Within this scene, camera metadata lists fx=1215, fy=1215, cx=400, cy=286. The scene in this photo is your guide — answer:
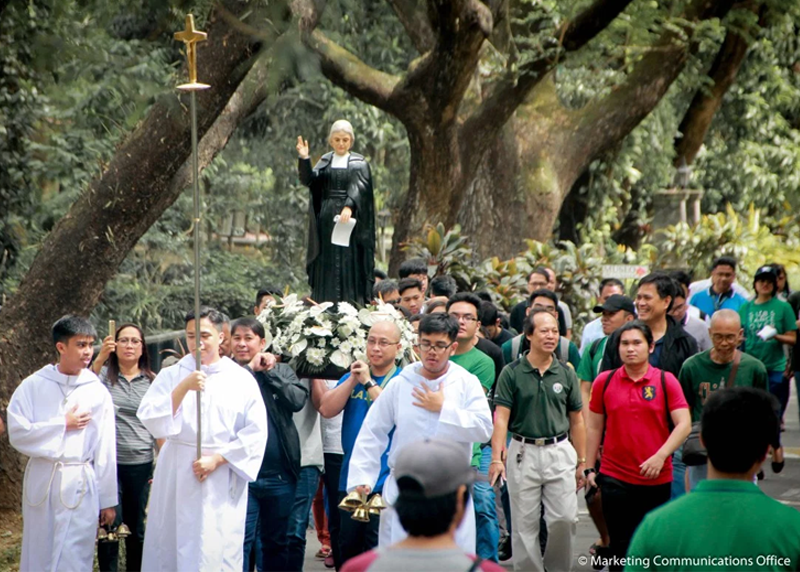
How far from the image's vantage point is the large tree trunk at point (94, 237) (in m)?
9.73

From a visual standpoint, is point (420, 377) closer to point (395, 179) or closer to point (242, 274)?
point (242, 274)

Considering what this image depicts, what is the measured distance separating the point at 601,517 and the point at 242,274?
10330mm

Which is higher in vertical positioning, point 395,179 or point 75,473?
point 395,179

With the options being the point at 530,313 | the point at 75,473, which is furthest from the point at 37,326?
the point at 530,313

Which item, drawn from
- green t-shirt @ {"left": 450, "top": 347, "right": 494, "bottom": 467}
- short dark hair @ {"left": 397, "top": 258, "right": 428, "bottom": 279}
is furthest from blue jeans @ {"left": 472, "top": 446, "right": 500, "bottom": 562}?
short dark hair @ {"left": 397, "top": 258, "right": 428, "bottom": 279}

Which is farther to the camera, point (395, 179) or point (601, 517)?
point (395, 179)

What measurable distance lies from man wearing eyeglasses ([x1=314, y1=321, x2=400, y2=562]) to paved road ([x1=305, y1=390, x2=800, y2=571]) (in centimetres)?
168

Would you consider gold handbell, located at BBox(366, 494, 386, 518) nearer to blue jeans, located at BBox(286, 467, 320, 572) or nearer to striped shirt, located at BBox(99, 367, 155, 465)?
blue jeans, located at BBox(286, 467, 320, 572)

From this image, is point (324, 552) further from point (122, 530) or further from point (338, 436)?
point (122, 530)

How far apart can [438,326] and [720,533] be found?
3.40 meters

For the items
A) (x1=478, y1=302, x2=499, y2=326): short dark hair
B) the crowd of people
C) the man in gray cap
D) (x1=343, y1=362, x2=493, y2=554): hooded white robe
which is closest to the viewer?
the man in gray cap

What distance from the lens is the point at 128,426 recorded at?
8.41 m

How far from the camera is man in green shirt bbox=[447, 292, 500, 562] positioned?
7676 millimetres

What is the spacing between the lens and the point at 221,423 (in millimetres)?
7414
